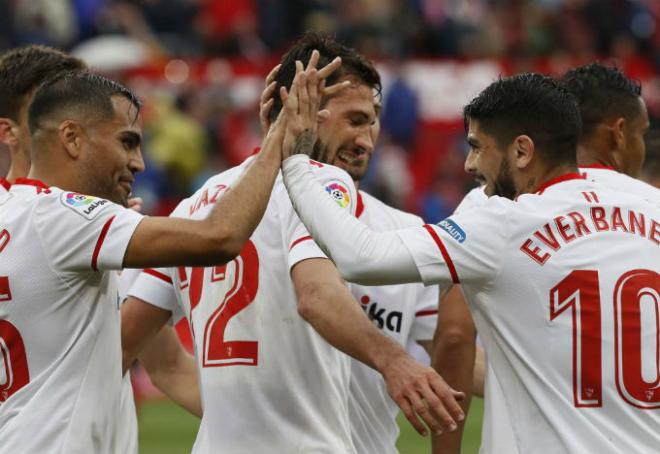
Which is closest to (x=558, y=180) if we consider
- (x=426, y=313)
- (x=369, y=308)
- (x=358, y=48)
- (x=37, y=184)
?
(x=369, y=308)

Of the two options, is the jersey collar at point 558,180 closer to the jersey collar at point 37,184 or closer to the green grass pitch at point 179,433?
the jersey collar at point 37,184

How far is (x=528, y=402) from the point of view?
5.02 m

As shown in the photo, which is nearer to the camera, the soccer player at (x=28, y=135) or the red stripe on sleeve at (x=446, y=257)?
the red stripe on sleeve at (x=446, y=257)

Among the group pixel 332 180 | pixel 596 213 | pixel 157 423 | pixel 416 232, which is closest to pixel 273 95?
pixel 332 180

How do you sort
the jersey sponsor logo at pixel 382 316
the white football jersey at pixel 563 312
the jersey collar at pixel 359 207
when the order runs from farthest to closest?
the jersey collar at pixel 359 207
the jersey sponsor logo at pixel 382 316
the white football jersey at pixel 563 312

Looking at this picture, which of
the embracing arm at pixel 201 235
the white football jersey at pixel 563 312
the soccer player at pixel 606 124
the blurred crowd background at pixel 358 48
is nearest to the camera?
the white football jersey at pixel 563 312

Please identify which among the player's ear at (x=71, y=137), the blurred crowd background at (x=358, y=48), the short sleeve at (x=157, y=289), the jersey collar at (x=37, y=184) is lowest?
the short sleeve at (x=157, y=289)

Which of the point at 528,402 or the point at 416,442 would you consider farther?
the point at 416,442

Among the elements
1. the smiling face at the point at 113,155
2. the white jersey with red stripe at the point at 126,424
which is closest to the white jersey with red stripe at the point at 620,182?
the smiling face at the point at 113,155

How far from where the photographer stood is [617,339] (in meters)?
4.99

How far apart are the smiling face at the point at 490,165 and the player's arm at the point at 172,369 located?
2.06 m

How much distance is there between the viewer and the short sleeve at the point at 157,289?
20.4 feet

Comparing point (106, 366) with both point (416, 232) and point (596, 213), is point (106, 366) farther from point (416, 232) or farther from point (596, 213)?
point (596, 213)

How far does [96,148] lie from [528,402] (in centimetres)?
201
